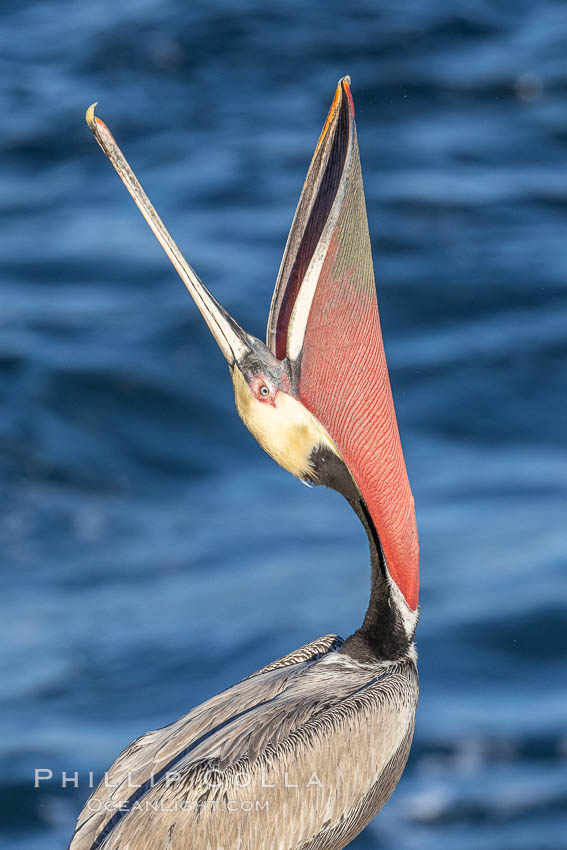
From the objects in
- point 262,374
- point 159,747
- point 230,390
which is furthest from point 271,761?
point 230,390

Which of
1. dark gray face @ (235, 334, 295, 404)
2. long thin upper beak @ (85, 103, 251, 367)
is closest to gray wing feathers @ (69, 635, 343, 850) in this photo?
dark gray face @ (235, 334, 295, 404)

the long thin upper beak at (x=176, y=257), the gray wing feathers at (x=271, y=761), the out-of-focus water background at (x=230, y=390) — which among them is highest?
the out-of-focus water background at (x=230, y=390)

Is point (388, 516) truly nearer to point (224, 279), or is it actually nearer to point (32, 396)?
point (32, 396)

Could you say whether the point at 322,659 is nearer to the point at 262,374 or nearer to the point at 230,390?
the point at 262,374

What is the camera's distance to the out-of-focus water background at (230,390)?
1188cm

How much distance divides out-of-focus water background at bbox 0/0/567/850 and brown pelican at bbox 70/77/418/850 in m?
6.45

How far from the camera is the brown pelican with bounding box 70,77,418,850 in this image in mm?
4344

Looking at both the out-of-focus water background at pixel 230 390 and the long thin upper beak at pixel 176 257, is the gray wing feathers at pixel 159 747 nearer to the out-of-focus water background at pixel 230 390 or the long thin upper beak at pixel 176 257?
the long thin upper beak at pixel 176 257

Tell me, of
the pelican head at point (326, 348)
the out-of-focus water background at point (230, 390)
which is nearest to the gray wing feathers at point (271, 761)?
the pelican head at point (326, 348)

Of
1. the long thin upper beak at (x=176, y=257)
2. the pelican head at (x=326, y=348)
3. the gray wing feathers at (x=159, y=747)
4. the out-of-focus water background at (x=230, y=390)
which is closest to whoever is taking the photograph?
the long thin upper beak at (x=176, y=257)

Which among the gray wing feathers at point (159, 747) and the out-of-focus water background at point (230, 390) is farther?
the out-of-focus water background at point (230, 390)

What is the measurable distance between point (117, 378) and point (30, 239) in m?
3.82

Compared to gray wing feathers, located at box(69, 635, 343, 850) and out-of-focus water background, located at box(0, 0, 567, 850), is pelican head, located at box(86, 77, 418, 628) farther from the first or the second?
out-of-focus water background, located at box(0, 0, 567, 850)

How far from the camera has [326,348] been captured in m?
4.43
